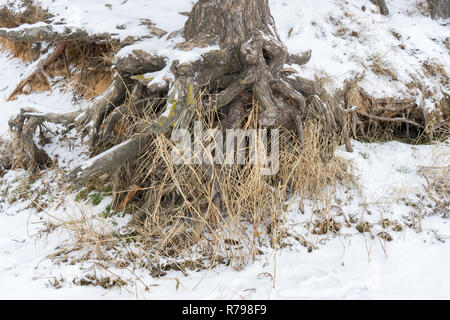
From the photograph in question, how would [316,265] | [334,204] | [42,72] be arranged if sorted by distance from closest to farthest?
[316,265] → [334,204] → [42,72]

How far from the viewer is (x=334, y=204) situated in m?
3.35

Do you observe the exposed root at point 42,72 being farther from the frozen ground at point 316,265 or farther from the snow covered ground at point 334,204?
the frozen ground at point 316,265

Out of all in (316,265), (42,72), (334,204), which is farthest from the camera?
(42,72)

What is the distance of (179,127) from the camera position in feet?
9.82

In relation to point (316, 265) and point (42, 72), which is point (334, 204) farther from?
point (42, 72)

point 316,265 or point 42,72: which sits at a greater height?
point 42,72

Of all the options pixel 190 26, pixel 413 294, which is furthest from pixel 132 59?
pixel 413 294

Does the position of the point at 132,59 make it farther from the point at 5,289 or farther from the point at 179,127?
the point at 5,289

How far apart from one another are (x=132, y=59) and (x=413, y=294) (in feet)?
9.58

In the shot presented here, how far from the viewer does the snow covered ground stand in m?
2.46

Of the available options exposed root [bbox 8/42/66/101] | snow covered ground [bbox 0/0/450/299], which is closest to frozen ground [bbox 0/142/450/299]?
snow covered ground [bbox 0/0/450/299]

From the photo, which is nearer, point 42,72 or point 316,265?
point 316,265

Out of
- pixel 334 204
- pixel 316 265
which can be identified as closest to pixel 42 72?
pixel 334 204

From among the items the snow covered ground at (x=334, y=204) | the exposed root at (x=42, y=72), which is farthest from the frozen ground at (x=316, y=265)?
the exposed root at (x=42, y=72)
